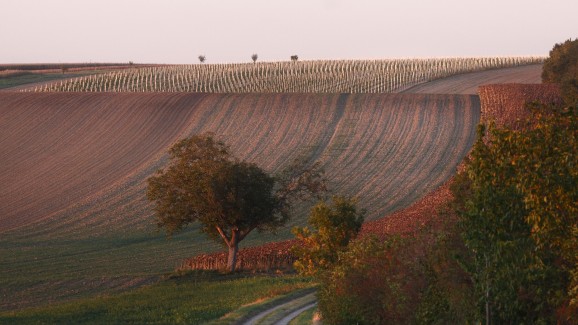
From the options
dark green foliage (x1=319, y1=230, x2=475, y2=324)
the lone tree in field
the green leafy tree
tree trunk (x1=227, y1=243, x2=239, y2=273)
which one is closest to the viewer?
dark green foliage (x1=319, y1=230, x2=475, y2=324)

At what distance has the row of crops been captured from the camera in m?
104

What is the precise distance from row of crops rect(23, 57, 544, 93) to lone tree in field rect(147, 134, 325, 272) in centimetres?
4859

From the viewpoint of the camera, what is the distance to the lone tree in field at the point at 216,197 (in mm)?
50938

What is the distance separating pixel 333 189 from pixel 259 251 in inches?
616

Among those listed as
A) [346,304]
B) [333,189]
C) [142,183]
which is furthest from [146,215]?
[346,304]

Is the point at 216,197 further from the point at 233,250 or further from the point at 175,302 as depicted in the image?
the point at 175,302

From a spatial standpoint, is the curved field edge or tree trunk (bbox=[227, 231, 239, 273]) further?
the curved field edge

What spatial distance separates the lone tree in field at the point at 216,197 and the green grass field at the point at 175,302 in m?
3.29

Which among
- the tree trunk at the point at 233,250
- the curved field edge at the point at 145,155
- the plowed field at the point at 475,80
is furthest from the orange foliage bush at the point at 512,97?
the tree trunk at the point at 233,250

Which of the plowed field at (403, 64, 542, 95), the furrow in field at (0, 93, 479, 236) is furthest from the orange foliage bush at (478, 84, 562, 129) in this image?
the plowed field at (403, 64, 542, 95)

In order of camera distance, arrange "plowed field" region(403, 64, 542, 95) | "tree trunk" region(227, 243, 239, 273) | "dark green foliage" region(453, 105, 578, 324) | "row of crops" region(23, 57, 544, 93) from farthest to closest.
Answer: "row of crops" region(23, 57, 544, 93) < "plowed field" region(403, 64, 542, 95) < "tree trunk" region(227, 243, 239, 273) < "dark green foliage" region(453, 105, 578, 324)

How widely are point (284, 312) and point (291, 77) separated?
7507 centimetres

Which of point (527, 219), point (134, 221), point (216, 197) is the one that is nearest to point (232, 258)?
point (216, 197)

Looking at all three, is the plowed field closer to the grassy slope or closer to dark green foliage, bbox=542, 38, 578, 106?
dark green foliage, bbox=542, 38, 578, 106
